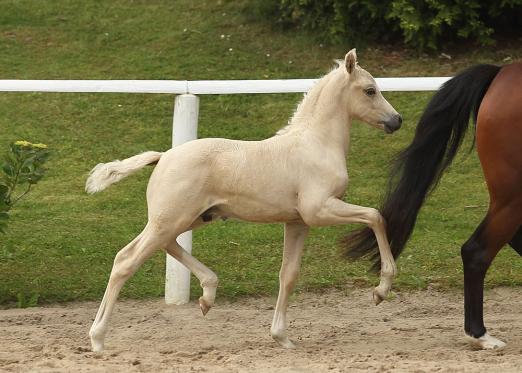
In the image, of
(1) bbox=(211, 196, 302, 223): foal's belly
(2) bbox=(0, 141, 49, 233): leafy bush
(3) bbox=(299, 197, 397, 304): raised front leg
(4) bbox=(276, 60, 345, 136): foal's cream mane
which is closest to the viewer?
(3) bbox=(299, 197, 397, 304): raised front leg

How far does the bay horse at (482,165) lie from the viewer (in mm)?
5652

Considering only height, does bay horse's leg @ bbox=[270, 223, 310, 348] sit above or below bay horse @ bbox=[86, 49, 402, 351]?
below

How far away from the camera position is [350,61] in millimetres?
5734

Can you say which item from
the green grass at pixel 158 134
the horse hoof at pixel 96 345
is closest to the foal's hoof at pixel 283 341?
the horse hoof at pixel 96 345

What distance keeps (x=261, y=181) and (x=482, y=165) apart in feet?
4.15

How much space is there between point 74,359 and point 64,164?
4501 millimetres

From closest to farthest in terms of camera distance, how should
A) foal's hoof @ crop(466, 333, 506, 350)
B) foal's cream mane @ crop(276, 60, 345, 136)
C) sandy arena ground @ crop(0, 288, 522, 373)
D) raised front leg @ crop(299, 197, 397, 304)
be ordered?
1. sandy arena ground @ crop(0, 288, 522, 373)
2. raised front leg @ crop(299, 197, 397, 304)
3. foal's hoof @ crop(466, 333, 506, 350)
4. foal's cream mane @ crop(276, 60, 345, 136)

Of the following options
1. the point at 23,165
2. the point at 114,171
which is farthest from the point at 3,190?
the point at 114,171

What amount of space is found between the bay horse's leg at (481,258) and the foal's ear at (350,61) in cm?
111

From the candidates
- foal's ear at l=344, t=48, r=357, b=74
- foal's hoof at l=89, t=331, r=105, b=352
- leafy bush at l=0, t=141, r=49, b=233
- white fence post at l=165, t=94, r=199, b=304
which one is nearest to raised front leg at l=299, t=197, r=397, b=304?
foal's ear at l=344, t=48, r=357, b=74

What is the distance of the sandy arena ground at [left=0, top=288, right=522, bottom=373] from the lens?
5133 millimetres

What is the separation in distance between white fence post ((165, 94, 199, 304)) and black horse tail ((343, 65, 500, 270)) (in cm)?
134

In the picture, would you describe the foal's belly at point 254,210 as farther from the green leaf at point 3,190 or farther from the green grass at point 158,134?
the green leaf at point 3,190

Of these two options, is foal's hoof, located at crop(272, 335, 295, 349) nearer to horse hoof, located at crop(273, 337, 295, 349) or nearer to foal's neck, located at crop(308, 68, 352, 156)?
horse hoof, located at crop(273, 337, 295, 349)
